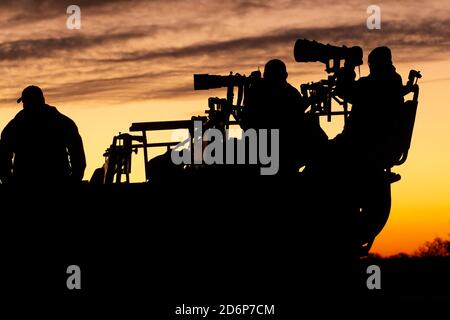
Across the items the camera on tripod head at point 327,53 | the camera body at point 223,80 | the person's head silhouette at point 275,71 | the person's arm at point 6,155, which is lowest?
the person's arm at point 6,155

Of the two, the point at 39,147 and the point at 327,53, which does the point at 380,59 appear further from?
the point at 39,147

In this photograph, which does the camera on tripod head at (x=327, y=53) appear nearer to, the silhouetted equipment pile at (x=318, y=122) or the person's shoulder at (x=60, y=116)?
the silhouetted equipment pile at (x=318, y=122)

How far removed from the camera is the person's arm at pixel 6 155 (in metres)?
12.2

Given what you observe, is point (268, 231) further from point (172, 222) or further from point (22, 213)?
point (22, 213)

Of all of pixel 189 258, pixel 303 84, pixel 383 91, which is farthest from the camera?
pixel 303 84

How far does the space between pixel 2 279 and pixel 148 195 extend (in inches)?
58.4

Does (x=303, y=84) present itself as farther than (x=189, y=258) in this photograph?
Yes

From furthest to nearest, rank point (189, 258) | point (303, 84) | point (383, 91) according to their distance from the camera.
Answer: point (303, 84), point (383, 91), point (189, 258)

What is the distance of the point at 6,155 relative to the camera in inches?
486

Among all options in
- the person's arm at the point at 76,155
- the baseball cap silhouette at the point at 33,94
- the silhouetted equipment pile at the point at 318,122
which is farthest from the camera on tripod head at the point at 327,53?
the baseball cap silhouette at the point at 33,94

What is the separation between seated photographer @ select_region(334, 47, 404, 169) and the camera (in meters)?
12.2

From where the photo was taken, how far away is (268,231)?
11.0 m
